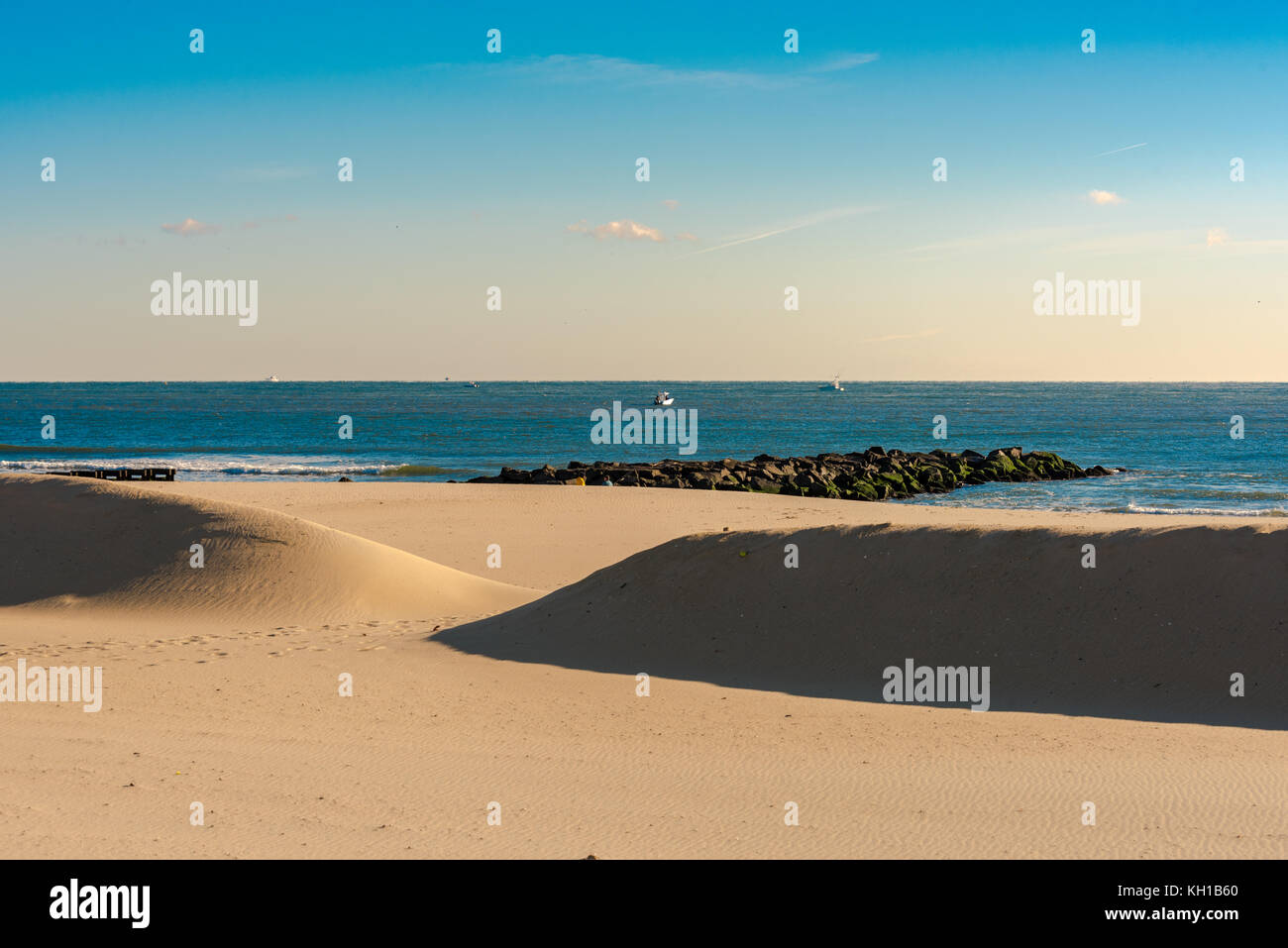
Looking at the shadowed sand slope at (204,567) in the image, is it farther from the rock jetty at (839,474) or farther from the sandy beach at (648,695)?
the rock jetty at (839,474)

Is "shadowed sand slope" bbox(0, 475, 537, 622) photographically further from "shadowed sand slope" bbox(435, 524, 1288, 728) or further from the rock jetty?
the rock jetty

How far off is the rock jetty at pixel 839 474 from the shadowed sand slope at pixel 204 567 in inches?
784

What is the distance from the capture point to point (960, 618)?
493 inches

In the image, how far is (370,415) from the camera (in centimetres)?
10875

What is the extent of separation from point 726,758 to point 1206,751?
4009mm

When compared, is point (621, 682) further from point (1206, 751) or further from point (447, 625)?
point (1206, 751)

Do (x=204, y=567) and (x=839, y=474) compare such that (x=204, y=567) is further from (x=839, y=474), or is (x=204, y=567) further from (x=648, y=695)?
(x=839, y=474)

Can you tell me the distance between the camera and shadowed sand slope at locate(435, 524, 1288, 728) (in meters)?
11.0

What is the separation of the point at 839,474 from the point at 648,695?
102ft

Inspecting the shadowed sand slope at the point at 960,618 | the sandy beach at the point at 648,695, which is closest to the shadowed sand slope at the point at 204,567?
the sandy beach at the point at 648,695

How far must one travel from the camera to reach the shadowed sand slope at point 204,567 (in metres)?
16.7

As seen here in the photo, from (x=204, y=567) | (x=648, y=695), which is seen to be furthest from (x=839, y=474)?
(x=648, y=695)

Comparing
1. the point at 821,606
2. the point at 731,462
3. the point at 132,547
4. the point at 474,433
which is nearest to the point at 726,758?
the point at 821,606

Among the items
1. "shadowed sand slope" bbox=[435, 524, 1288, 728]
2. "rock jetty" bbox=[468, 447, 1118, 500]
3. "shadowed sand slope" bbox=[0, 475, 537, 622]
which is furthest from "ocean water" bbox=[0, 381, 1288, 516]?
"shadowed sand slope" bbox=[0, 475, 537, 622]
